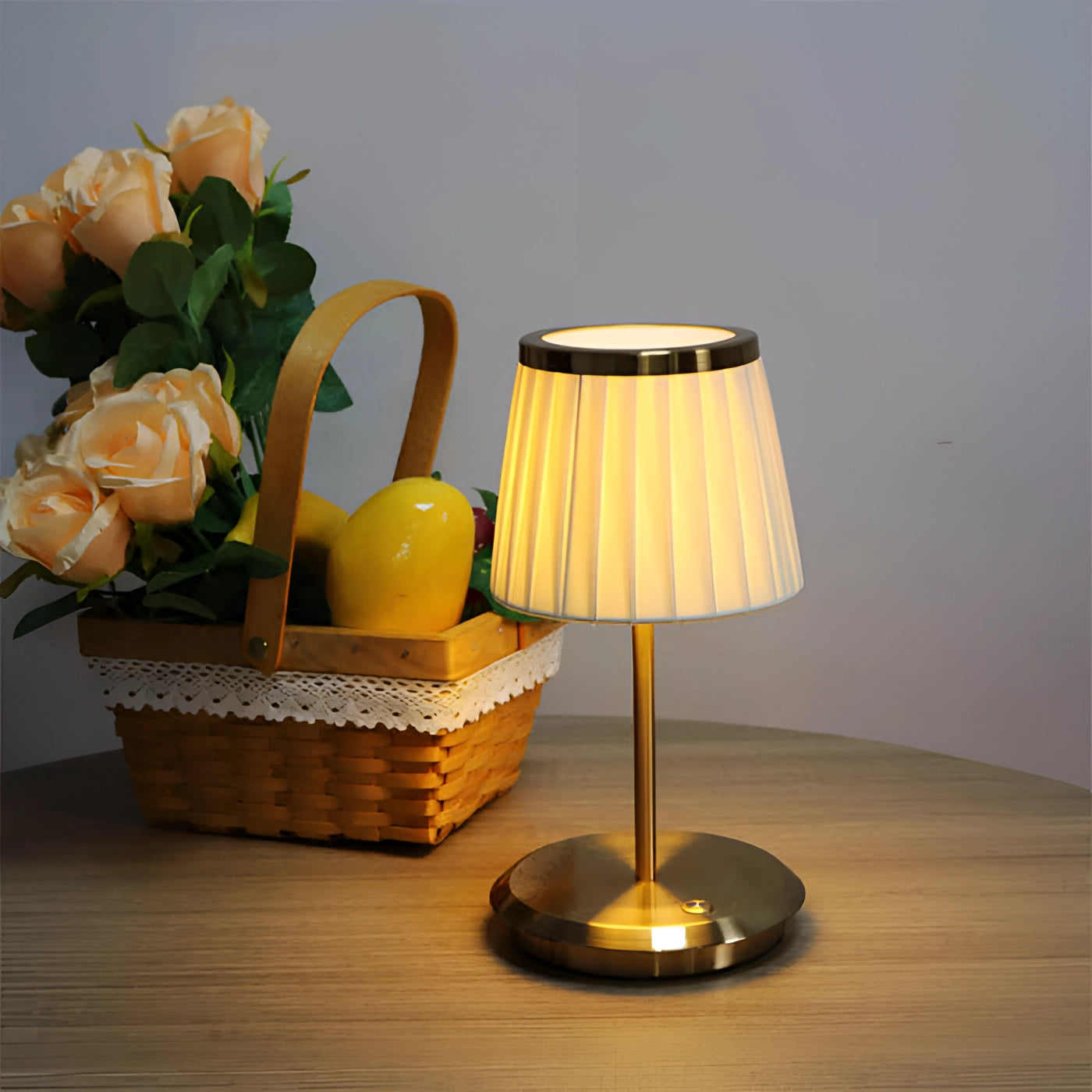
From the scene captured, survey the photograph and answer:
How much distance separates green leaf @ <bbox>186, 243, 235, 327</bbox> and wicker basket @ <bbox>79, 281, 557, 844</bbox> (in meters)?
0.09

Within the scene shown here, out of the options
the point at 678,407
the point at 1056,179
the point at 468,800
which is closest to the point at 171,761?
the point at 468,800

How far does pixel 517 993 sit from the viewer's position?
2.04 ft

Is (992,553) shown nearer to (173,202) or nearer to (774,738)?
(774,738)

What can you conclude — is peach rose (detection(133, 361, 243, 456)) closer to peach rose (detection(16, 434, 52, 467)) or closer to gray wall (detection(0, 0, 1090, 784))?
peach rose (detection(16, 434, 52, 467))

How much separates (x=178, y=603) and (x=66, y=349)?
224 millimetres

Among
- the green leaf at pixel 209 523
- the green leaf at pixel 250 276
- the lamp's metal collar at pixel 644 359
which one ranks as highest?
the green leaf at pixel 250 276

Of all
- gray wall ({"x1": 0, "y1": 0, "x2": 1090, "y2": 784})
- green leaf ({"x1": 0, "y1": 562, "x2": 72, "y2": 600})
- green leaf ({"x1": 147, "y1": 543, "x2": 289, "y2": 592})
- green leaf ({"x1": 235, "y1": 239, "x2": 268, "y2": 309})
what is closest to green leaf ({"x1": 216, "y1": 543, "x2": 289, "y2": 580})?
green leaf ({"x1": 147, "y1": 543, "x2": 289, "y2": 592})

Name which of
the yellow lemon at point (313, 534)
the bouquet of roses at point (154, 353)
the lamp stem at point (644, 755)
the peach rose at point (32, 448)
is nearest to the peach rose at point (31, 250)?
the bouquet of roses at point (154, 353)

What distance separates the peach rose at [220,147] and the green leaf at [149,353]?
125mm

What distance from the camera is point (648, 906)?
25.5 inches

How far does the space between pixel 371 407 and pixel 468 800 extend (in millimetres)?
474

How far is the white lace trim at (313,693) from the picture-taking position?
75 cm

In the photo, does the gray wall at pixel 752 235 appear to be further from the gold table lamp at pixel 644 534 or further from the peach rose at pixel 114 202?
the gold table lamp at pixel 644 534

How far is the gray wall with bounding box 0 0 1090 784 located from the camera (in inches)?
43.2
